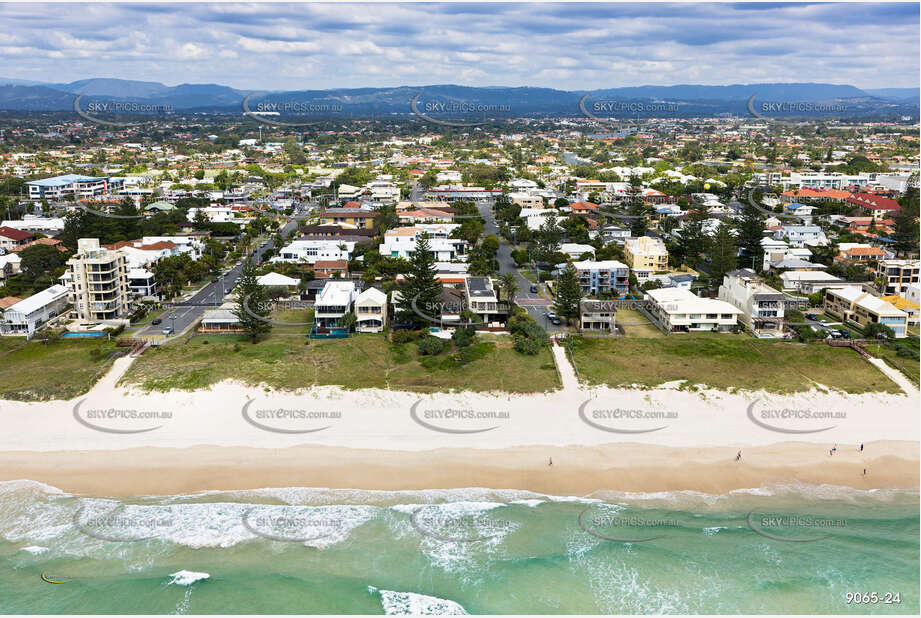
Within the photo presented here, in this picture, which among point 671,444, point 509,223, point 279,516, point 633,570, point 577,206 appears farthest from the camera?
point 577,206

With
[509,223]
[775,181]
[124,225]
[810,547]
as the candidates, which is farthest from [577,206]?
[810,547]

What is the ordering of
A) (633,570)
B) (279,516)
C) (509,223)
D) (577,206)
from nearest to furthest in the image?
1. (633,570)
2. (279,516)
3. (509,223)
4. (577,206)

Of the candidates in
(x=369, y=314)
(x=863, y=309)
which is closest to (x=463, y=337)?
(x=369, y=314)

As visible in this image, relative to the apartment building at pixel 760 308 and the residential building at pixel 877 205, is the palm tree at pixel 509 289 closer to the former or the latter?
the apartment building at pixel 760 308

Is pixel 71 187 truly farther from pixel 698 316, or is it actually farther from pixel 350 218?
pixel 698 316

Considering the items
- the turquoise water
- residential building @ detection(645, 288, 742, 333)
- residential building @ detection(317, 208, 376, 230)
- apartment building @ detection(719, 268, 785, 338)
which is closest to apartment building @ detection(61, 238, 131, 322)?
the turquoise water

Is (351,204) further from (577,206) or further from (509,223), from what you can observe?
(577,206)
